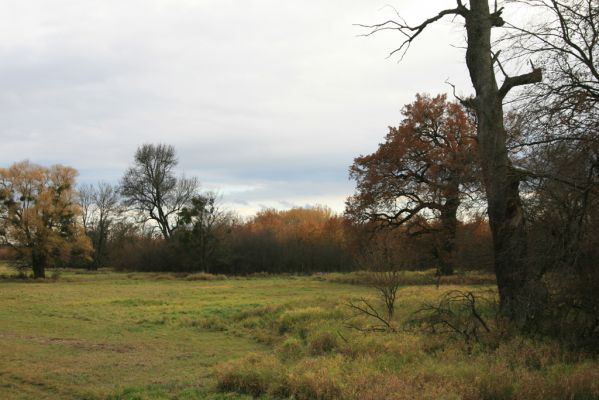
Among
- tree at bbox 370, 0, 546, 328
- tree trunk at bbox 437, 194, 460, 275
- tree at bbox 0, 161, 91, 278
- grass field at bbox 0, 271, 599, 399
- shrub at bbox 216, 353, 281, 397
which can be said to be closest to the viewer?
grass field at bbox 0, 271, 599, 399

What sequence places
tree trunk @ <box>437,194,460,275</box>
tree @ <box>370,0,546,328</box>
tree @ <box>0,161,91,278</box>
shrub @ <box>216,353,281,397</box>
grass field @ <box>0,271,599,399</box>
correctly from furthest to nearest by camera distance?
tree @ <box>0,161,91,278</box>, tree trunk @ <box>437,194,460,275</box>, tree @ <box>370,0,546,328</box>, shrub @ <box>216,353,281,397</box>, grass field @ <box>0,271,599,399</box>

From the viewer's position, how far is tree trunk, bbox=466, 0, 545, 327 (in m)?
10.7

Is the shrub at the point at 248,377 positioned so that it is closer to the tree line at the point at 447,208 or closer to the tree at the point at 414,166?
the tree line at the point at 447,208

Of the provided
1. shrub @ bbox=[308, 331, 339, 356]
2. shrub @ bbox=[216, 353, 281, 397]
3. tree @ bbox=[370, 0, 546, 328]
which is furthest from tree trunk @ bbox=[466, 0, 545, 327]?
shrub @ bbox=[216, 353, 281, 397]

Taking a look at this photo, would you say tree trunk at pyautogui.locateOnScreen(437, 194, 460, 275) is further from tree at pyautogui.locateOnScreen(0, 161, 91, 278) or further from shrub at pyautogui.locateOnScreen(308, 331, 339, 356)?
tree at pyautogui.locateOnScreen(0, 161, 91, 278)

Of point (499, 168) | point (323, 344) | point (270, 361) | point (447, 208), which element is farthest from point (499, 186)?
point (447, 208)

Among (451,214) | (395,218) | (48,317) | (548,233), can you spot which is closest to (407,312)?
(548,233)

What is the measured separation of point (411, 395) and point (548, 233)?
495 cm

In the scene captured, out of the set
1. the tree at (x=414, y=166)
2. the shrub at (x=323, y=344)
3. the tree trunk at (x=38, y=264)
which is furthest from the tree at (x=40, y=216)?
the shrub at (x=323, y=344)

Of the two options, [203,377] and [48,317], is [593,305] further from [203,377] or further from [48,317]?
[48,317]

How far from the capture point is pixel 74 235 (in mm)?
51625

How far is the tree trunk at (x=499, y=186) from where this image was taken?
10688 millimetres

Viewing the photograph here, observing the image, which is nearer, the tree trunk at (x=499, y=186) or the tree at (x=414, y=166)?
the tree trunk at (x=499, y=186)

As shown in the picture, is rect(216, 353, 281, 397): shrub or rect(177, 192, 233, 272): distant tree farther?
rect(177, 192, 233, 272): distant tree
